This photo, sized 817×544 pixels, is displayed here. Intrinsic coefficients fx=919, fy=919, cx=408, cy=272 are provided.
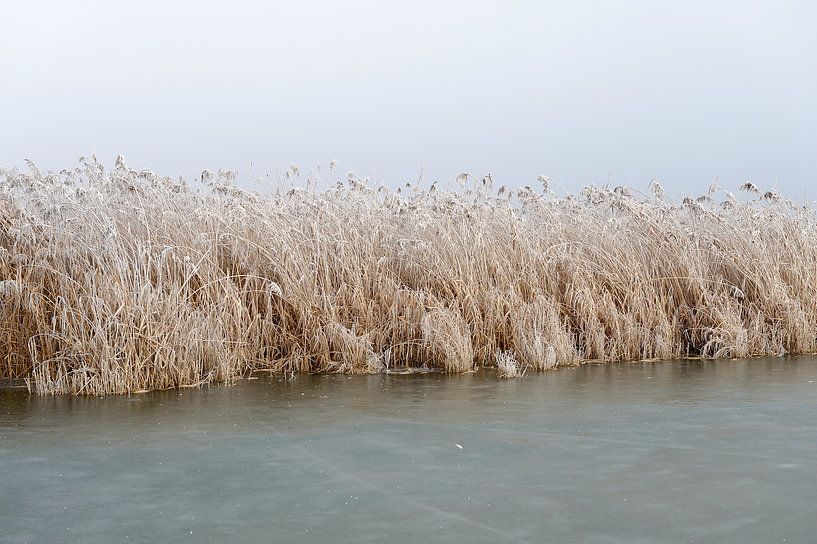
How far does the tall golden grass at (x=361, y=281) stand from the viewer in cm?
744

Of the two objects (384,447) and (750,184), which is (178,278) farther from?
(750,184)

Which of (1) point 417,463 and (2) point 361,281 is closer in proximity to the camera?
(1) point 417,463

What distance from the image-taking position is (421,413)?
20.3 ft

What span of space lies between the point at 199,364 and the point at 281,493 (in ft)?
11.7

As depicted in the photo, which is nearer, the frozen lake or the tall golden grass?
the frozen lake

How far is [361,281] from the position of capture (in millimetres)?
8656

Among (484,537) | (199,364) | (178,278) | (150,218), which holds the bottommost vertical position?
(484,537)

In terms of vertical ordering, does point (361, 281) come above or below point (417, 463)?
above

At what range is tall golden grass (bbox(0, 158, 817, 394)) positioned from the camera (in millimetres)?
7438

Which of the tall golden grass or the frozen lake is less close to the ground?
the tall golden grass

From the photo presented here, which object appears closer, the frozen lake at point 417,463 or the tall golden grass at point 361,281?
the frozen lake at point 417,463

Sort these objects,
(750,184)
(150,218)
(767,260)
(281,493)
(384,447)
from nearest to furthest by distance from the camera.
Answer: (281,493) → (384,447) → (150,218) → (767,260) → (750,184)

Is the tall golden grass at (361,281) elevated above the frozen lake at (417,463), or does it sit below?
above

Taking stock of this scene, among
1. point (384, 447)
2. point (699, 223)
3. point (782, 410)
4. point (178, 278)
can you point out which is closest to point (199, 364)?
point (178, 278)
